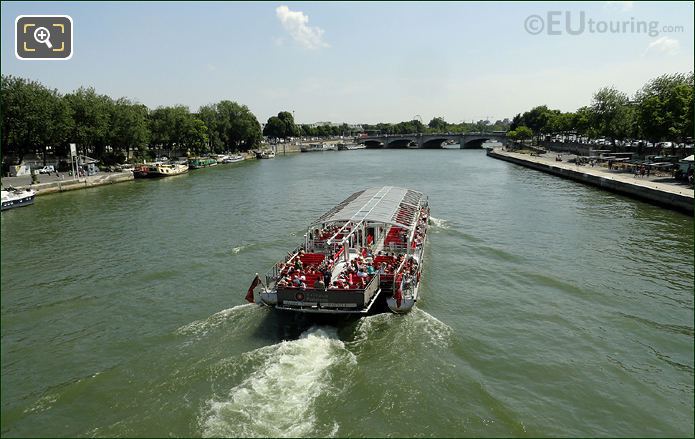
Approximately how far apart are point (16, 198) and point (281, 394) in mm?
43641

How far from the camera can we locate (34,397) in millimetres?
14250

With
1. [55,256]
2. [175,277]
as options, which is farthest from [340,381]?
[55,256]

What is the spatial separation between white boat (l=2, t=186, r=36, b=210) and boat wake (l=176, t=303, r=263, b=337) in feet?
115

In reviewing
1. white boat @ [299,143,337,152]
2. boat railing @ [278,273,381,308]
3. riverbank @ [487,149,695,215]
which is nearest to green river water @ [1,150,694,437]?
boat railing @ [278,273,381,308]

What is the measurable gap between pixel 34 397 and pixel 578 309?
65.4 feet

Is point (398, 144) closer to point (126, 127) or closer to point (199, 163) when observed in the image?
point (199, 163)

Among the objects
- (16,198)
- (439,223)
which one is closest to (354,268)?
(439,223)

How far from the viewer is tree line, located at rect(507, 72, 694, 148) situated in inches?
2431

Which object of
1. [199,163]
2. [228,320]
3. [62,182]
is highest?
[199,163]

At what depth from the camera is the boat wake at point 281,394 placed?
41.2 ft

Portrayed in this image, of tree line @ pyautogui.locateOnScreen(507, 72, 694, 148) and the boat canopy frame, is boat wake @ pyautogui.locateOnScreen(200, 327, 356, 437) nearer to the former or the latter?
the boat canopy frame

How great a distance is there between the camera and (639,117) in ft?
226

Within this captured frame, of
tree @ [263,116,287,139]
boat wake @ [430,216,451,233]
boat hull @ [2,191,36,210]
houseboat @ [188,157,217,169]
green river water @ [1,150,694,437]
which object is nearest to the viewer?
green river water @ [1,150,694,437]

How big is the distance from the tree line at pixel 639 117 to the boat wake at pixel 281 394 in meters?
60.4
